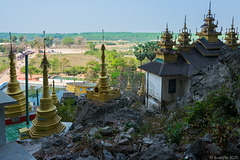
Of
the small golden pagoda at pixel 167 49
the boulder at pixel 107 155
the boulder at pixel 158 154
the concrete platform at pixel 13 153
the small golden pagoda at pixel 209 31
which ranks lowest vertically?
the boulder at pixel 107 155

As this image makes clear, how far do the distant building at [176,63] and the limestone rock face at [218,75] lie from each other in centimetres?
345

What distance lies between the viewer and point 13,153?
484cm

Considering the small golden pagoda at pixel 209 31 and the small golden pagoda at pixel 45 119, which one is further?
the small golden pagoda at pixel 209 31

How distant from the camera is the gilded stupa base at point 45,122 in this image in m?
10.2

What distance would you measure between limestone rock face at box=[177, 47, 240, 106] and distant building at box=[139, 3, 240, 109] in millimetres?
3454

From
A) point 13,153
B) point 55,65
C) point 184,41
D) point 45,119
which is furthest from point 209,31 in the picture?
point 55,65

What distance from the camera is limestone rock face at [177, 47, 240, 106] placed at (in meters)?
9.41

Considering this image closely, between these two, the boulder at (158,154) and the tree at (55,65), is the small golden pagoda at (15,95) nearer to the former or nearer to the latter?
the boulder at (158,154)

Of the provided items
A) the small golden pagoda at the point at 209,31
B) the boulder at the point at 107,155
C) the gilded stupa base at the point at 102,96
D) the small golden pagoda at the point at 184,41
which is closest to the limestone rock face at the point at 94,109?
the gilded stupa base at the point at 102,96

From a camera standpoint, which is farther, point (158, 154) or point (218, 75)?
point (218, 75)

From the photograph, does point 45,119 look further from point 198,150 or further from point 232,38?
point 232,38

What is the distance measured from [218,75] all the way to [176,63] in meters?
7.34

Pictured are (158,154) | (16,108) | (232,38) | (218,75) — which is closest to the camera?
(158,154)

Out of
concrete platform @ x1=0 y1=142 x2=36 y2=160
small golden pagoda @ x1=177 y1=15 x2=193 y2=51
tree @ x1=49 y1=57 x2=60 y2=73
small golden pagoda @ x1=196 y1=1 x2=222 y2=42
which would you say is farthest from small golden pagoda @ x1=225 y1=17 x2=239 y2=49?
tree @ x1=49 y1=57 x2=60 y2=73
